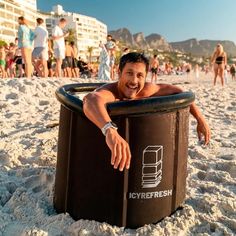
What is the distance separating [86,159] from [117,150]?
13.3 inches

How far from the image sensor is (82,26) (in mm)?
146000

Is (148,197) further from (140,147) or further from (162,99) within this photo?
(162,99)

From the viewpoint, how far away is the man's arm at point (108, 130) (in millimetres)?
1807

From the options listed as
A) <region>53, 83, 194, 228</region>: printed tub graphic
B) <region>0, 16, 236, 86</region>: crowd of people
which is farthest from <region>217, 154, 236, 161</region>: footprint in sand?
<region>0, 16, 236, 86</region>: crowd of people

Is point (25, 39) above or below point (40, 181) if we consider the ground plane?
above

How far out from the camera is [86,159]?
2.09 meters

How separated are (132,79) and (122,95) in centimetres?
13

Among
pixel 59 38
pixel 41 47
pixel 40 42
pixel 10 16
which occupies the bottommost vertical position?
pixel 41 47

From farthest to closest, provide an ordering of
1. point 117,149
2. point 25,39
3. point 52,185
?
point 25,39
point 52,185
point 117,149

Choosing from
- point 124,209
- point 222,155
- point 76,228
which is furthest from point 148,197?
point 222,155

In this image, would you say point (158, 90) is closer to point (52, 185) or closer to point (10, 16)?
point (52, 185)

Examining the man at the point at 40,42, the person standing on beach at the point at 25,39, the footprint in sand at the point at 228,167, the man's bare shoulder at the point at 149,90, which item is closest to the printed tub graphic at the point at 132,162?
the man's bare shoulder at the point at 149,90

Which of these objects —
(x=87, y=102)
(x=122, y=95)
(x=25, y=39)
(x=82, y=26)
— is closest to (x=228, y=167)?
(x=122, y=95)

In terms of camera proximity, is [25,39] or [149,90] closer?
[149,90]
